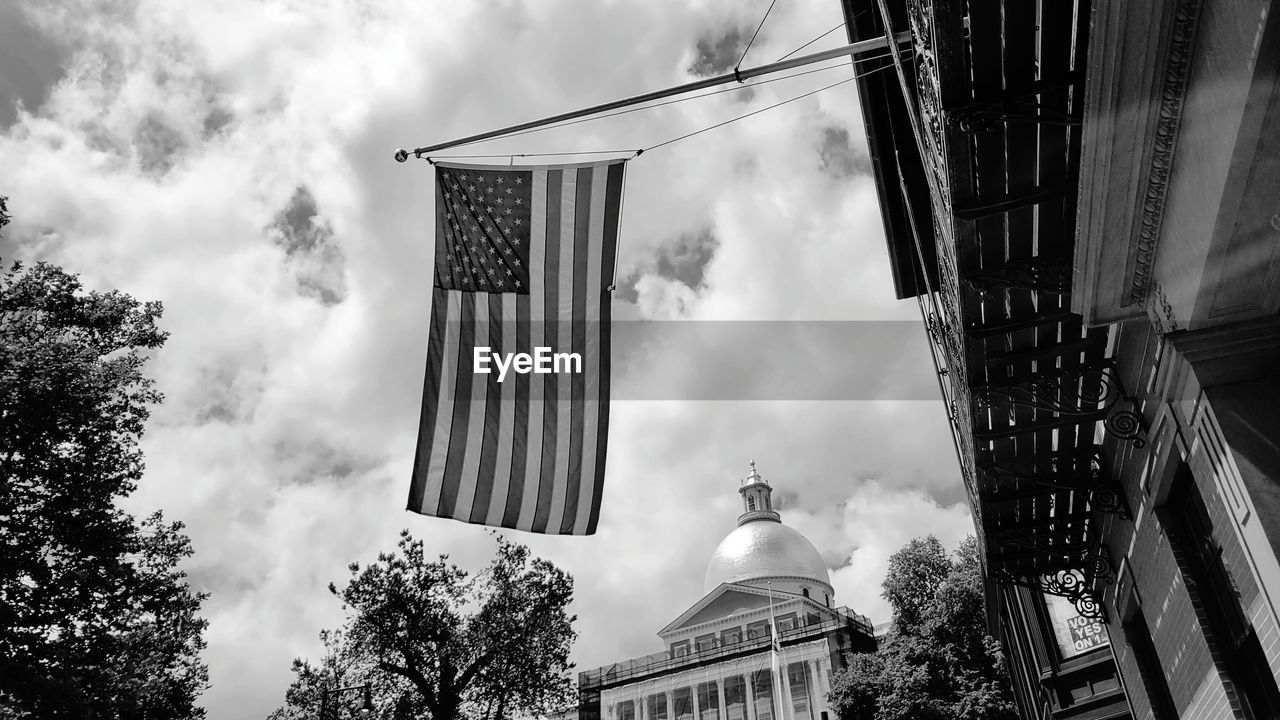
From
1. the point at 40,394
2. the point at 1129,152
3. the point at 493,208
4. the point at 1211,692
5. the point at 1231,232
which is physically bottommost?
the point at 1211,692

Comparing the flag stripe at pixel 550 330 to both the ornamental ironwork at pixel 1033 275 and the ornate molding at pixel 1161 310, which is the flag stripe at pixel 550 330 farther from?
the ornate molding at pixel 1161 310

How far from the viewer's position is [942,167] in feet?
19.5

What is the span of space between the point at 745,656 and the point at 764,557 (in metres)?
22.1

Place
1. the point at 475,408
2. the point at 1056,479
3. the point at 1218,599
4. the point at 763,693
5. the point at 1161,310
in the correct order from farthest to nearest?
1. the point at 763,693
2. the point at 1056,479
3. the point at 475,408
4. the point at 1218,599
5. the point at 1161,310

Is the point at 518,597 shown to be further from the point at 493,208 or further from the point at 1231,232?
the point at 1231,232

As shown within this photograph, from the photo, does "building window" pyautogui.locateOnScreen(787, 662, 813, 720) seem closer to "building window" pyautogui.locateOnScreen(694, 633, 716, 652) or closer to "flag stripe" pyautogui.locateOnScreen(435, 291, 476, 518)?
"building window" pyautogui.locateOnScreen(694, 633, 716, 652)

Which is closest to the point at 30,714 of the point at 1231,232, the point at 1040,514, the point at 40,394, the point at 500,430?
the point at 40,394

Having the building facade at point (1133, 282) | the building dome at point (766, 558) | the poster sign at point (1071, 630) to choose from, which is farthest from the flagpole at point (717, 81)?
the building dome at point (766, 558)

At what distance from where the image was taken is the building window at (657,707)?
7919 centimetres

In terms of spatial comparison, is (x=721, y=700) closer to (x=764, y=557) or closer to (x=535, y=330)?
(x=764, y=557)

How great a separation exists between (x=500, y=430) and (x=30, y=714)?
1489 cm

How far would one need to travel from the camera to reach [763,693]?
73.9m

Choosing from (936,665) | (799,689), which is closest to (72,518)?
(936,665)

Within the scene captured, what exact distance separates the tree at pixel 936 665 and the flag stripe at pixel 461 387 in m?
31.5
